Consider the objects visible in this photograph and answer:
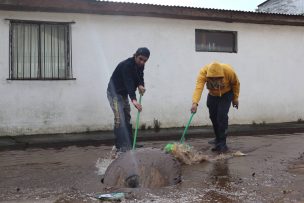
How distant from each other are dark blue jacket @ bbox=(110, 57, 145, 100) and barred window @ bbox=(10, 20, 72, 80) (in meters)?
4.29

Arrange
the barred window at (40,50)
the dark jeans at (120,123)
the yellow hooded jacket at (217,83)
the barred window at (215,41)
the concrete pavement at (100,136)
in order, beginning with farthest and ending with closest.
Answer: the barred window at (215,41)
the barred window at (40,50)
the concrete pavement at (100,136)
the yellow hooded jacket at (217,83)
the dark jeans at (120,123)

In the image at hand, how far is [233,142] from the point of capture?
28.9 feet

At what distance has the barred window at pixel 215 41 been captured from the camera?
1241cm

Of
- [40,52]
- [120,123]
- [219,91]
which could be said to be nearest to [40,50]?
[40,52]

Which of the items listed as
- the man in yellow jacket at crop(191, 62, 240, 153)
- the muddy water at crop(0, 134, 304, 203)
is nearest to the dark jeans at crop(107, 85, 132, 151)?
the muddy water at crop(0, 134, 304, 203)

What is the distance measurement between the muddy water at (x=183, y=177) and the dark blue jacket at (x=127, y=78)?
1.09m

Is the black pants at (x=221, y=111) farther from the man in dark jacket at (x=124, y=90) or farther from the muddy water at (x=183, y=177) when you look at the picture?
the man in dark jacket at (x=124, y=90)

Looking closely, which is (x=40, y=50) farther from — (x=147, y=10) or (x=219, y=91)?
(x=219, y=91)

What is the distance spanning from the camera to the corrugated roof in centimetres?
1005

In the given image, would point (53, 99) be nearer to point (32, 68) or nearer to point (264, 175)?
point (32, 68)

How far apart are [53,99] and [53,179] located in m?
5.49

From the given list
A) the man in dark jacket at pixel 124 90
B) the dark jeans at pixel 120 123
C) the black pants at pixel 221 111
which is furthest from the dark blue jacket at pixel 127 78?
the black pants at pixel 221 111

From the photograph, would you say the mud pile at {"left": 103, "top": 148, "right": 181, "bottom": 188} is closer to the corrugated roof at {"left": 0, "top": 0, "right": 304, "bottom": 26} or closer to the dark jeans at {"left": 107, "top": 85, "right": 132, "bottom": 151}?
the dark jeans at {"left": 107, "top": 85, "right": 132, "bottom": 151}

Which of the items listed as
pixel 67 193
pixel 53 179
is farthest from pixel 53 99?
pixel 67 193
